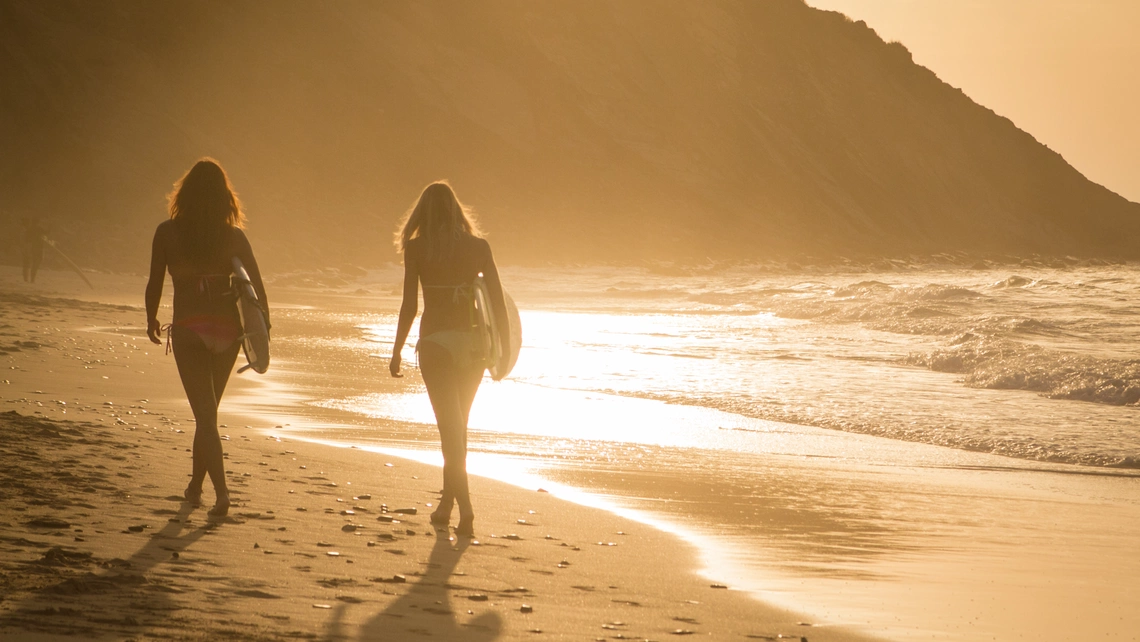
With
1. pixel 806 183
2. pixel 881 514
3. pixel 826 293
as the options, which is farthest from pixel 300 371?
pixel 806 183

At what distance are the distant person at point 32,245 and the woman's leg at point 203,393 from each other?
18085 mm

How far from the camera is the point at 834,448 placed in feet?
26.5

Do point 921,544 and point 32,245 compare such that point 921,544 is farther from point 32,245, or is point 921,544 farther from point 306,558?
point 32,245

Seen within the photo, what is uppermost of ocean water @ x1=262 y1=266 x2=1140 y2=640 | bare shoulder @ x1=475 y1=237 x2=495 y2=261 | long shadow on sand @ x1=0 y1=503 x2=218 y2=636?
bare shoulder @ x1=475 y1=237 x2=495 y2=261

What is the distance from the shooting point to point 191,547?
379 cm

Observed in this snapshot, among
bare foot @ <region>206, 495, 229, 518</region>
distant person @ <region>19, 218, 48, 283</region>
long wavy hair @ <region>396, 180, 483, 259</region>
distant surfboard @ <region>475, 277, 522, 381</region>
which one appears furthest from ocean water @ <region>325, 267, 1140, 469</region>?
distant person @ <region>19, 218, 48, 283</region>

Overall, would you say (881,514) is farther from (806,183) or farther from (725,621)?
(806,183)

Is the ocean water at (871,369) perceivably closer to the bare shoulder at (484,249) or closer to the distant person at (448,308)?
the distant person at (448,308)

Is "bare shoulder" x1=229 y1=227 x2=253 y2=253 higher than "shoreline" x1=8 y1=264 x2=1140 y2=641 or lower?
higher

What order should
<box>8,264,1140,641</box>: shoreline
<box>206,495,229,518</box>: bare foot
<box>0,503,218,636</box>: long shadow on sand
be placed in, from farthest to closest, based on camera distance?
<box>206,495,229,518</box>: bare foot
<box>8,264,1140,641</box>: shoreline
<box>0,503,218,636</box>: long shadow on sand

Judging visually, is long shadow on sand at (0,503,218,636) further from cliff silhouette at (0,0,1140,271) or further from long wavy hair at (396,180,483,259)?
cliff silhouette at (0,0,1140,271)

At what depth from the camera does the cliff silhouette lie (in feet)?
156

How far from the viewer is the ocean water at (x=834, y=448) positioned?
4.39m

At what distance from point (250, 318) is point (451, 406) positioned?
2.90 ft
